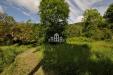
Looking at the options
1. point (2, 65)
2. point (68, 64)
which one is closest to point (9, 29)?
point (2, 65)

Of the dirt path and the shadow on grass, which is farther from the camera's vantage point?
the dirt path

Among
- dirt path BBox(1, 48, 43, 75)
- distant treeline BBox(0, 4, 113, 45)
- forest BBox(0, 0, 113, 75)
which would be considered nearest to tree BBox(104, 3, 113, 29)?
forest BBox(0, 0, 113, 75)

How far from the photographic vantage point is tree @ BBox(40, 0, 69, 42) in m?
25.7

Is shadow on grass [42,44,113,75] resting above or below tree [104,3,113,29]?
below

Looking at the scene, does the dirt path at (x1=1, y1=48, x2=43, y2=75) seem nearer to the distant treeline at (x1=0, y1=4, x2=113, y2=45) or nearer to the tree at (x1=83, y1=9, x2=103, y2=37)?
the distant treeline at (x1=0, y1=4, x2=113, y2=45)

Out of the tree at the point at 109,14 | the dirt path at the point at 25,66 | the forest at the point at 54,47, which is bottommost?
the dirt path at the point at 25,66

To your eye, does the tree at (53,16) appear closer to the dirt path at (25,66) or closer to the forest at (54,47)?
the forest at (54,47)

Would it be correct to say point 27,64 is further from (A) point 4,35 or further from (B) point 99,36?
(B) point 99,36

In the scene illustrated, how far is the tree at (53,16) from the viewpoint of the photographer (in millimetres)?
25734

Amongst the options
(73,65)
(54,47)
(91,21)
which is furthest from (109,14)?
(73,65)

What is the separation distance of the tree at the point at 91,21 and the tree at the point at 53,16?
1032 centimetres

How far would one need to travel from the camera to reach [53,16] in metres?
26.1

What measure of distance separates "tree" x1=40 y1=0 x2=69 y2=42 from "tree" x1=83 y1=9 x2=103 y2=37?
10320mm

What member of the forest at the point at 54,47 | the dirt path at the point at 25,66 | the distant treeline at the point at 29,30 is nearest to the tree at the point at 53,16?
the forest at the point at 54,47
